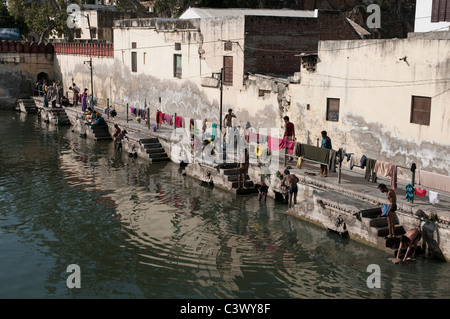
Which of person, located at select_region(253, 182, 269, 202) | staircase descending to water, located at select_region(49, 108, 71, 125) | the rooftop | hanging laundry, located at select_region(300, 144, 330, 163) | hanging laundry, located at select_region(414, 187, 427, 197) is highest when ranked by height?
the rooftop

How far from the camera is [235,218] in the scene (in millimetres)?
17781

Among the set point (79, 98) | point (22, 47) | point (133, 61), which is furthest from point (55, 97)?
point (22, 47)

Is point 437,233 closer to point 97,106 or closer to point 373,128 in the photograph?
point 373,128

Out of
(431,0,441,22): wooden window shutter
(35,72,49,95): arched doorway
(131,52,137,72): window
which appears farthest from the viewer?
(35,72,49,95): arched doorway

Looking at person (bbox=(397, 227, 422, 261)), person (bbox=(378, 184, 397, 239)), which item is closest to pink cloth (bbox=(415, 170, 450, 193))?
person (bbox=(378, 184, 397, 239))

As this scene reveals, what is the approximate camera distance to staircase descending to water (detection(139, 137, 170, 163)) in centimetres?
2592

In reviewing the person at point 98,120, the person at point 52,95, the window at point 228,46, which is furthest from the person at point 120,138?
the person at point 52,95

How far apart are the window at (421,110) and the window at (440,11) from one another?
485 cm

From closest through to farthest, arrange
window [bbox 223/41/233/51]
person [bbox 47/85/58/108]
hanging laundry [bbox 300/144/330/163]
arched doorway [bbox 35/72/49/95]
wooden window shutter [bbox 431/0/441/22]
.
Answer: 1. hanging laundry [bbox 300/144/330/163]
2. wooden window shutter [bbox 431/0/441/22]
3. window [bbox 223/41/233/51]
4. person [bbox 47/85/58/108]
5. arched doorway [bbox 35/72/49/95]

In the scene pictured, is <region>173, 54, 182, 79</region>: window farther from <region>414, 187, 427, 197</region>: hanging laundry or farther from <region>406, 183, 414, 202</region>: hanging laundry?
<region>406, 183, 414, 202</region>: hanging laundry

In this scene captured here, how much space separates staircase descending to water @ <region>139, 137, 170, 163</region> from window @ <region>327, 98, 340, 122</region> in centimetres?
868

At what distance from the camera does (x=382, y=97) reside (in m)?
18.7

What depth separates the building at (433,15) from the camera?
808 inches

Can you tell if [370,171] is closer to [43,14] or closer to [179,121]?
[179,121]
